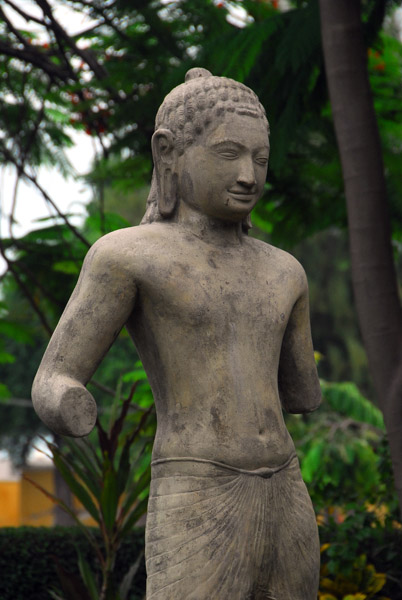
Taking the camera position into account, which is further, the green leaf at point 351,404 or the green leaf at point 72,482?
the green leaf at point 351,404

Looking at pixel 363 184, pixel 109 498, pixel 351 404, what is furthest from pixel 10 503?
pixel 363 184

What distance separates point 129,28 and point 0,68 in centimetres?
137

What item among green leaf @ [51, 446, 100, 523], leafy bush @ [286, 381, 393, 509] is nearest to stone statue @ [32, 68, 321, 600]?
green leaf @ [51, 446, 100, 523]

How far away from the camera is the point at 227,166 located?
3.21 metres

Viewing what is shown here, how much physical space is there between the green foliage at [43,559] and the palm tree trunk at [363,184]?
8.79 feet

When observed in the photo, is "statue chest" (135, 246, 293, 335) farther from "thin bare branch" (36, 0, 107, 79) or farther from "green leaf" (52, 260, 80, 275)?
"thin bare branch" (36, 0, 107, 79)

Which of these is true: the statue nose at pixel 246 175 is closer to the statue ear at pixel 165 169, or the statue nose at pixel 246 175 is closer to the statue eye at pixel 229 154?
the statue eye at pixel 229 154

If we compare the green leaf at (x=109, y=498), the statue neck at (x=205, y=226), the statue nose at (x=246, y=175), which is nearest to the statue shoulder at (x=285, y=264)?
the statue neck at (x=205, y=226)

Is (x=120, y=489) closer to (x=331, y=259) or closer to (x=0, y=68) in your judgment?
(x=0, y=68)

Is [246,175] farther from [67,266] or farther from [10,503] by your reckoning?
[10,503]

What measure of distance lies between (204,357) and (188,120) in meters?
0.87

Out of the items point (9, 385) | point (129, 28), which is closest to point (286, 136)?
point (129, 28)

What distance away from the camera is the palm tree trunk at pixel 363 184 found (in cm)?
493

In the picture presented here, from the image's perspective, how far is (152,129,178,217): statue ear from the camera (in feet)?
10.9
